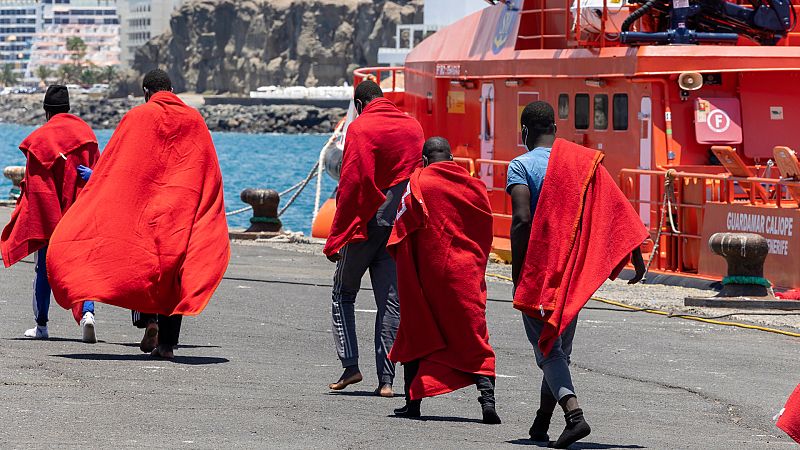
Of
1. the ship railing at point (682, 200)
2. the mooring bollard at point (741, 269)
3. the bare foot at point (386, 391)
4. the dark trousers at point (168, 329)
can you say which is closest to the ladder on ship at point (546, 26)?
the ship railing at point (682, 200)

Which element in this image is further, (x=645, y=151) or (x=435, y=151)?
(x=645, y=151)

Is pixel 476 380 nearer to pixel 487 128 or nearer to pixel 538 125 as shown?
pixel 538 125

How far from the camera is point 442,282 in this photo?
332 inches

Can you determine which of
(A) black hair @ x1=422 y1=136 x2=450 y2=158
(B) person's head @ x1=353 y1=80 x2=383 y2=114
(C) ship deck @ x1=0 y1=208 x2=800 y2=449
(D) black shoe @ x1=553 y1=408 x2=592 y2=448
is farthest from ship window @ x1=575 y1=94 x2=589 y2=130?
(D) black shoe @ x1=553 y1=408 x2=592 y2=448

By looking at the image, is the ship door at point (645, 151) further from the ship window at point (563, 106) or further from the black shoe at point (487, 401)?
the black shoe at point (487, 401)

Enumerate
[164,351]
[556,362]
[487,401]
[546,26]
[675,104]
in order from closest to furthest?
[556,362]
[487,401]
[164,351]
[675,104]
[546,26]

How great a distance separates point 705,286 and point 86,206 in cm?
854

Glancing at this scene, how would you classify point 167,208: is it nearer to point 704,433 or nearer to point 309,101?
point 704,433

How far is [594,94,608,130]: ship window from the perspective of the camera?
64.7ft

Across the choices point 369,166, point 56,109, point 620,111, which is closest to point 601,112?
point 620,111

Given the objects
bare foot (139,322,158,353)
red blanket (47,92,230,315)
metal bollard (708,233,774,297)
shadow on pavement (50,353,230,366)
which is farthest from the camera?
metal bollard (708,233,774,297)

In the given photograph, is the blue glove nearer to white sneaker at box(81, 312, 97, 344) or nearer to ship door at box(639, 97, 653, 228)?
white sneaker at box(81, 312, 97, 344)

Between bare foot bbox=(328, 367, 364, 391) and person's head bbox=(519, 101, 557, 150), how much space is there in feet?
6.66

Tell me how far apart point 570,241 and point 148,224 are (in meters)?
3.47
